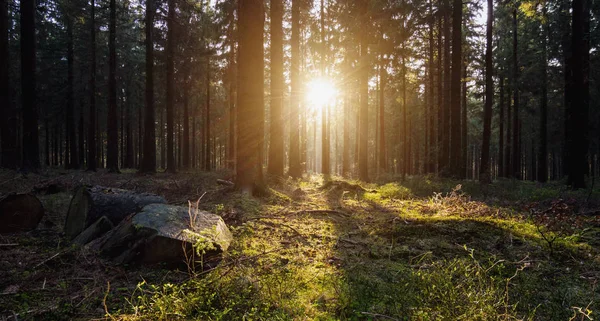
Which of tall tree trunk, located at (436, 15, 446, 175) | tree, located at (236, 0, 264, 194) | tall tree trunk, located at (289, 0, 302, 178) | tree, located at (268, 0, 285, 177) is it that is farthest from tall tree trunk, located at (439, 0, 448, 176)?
tree, located at (236, 0, 264, 194)

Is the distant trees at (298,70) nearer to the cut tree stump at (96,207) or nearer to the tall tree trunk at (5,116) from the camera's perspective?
the tall tree trunk at (5,116)

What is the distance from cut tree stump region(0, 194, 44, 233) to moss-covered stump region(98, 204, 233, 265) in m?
2.17

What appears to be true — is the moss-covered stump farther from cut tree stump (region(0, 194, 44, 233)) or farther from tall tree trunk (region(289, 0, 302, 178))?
tall tree trunk (region(289, 0, 302, 178))

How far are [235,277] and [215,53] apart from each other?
22.7 metres

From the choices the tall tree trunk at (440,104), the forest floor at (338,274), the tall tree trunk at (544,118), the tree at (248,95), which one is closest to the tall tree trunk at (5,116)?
the forest floor at (338,274)

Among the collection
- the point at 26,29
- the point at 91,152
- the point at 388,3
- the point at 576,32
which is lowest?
the point at 91,152

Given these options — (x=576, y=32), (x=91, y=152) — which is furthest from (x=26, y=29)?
(x=576, y=32)

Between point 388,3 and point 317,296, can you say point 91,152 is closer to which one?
point 388,3

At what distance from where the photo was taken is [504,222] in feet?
17.9

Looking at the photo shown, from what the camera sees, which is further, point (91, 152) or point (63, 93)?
point (63, 93)

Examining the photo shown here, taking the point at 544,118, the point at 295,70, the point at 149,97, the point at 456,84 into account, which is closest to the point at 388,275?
the point at 456,84

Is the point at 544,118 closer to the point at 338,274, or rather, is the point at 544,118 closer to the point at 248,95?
the point at 248,95

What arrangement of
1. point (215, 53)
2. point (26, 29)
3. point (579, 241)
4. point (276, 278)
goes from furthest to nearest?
point (215, 53) < point (26, 29) < point (579, 241) < point (276, 278)

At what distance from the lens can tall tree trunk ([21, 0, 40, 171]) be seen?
11773mm
